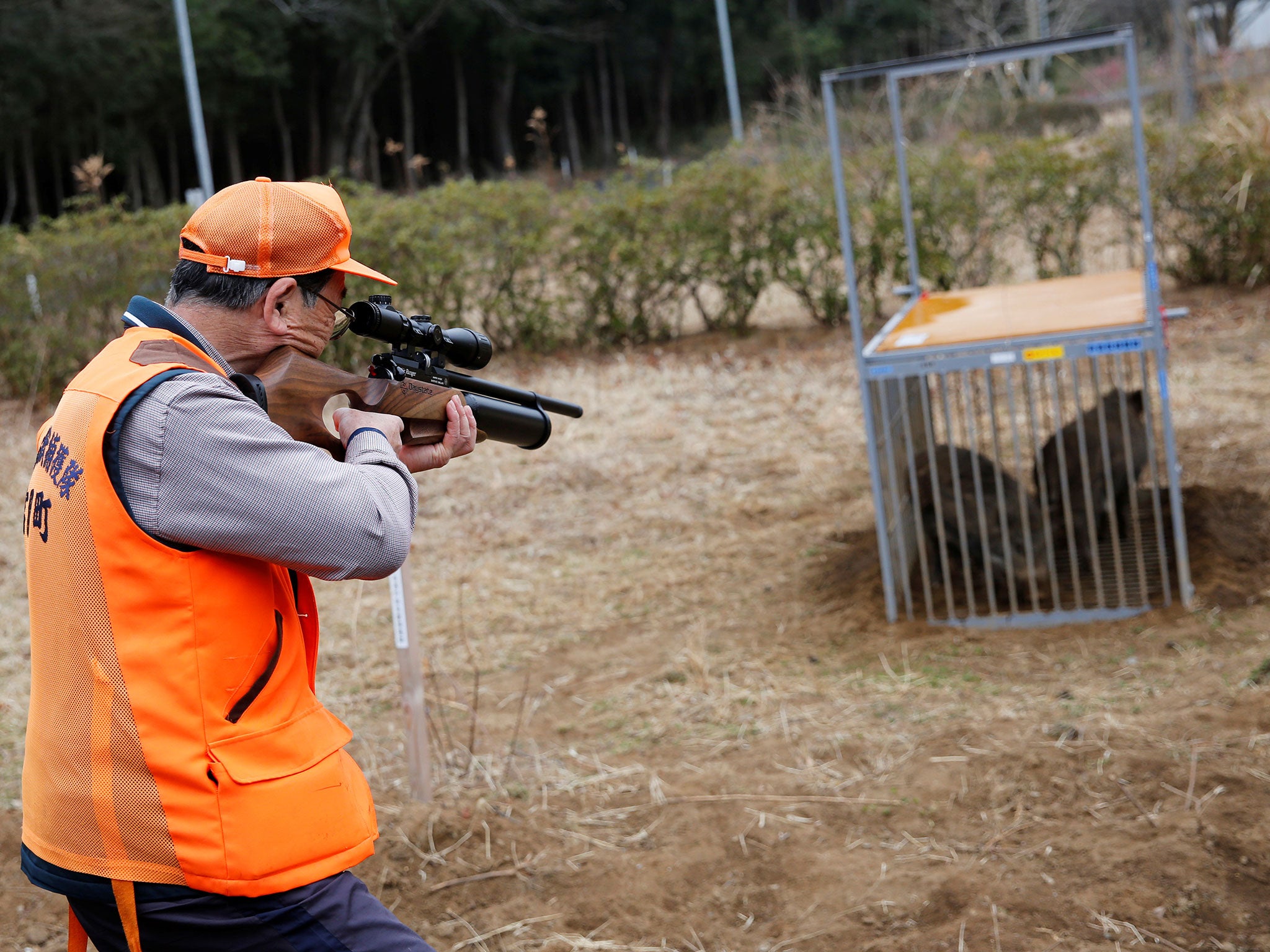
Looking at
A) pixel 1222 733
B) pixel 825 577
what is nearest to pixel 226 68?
pixel 825 577

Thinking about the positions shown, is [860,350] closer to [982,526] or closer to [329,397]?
[982,526]

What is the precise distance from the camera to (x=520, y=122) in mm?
47875

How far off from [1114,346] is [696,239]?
721 centimetres

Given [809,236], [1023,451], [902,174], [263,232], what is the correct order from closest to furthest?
[263,232]
[902,174]
[1023,451]
[809,236]

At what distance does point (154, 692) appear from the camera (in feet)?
→ 5.93

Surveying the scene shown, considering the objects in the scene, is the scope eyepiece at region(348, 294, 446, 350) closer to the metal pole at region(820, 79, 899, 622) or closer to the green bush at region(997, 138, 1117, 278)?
the metal pole at region(820, 79, 899, 622)

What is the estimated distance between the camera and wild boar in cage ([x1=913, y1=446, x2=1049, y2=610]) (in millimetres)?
5426

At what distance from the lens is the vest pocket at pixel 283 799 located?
6.01ft

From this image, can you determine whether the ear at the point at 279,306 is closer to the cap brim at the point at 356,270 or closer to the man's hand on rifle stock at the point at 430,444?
the cap brim at the point at 356,270

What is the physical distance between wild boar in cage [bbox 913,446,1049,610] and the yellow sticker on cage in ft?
2.05

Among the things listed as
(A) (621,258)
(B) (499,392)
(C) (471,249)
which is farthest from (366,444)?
(A) (621,258)

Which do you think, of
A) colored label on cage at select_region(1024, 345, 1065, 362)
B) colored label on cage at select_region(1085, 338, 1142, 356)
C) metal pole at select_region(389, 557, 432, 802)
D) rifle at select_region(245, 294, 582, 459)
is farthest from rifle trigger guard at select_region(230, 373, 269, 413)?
colored label on cage at select_region(1085, 338, 1142, 356)

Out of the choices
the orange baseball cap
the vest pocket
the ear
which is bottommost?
the vest pocket

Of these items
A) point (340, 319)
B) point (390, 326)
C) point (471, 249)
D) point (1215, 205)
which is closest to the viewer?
point (340, 319)
